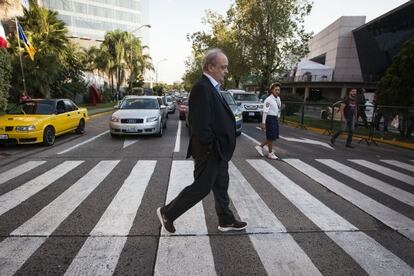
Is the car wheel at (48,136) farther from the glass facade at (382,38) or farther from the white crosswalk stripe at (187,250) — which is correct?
the glass facade at (382,38)

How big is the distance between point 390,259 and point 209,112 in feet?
8.07

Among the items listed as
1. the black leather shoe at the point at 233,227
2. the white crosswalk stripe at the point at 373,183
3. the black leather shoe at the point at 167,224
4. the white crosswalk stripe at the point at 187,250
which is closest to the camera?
the white crosswalk stripe at the point at 187,250

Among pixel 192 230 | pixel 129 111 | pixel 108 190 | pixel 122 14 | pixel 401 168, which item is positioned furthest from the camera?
pixel 122 14

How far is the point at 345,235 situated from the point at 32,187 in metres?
5.13

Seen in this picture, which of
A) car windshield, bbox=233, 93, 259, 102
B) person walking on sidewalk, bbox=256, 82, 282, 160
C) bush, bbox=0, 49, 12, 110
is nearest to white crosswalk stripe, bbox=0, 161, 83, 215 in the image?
person walking on sidewalk, bbox=256, 82, 282, 160

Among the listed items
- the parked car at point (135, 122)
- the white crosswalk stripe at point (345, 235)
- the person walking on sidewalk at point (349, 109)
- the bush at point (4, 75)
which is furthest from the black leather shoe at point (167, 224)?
the bush at point (4, 75)

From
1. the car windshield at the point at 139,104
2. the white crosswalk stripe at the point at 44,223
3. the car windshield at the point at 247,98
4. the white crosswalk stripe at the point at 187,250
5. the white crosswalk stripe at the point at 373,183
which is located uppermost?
the car windshield at the point at 247,98

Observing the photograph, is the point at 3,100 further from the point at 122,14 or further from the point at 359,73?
the point at 122,14

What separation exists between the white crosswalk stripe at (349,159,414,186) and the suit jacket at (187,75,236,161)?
486cm

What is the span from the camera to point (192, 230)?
3484 mm

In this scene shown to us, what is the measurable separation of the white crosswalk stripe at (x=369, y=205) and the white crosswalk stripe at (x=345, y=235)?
1.90 feet

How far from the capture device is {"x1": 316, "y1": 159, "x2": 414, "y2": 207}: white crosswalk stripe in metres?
4.84

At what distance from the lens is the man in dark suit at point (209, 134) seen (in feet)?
9.31

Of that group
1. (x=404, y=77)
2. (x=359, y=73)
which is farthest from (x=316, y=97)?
(x=404, y=77)
